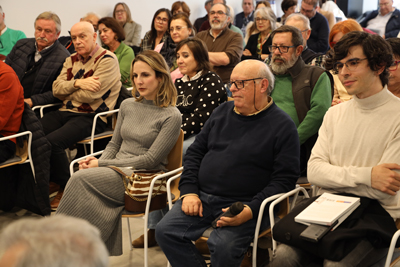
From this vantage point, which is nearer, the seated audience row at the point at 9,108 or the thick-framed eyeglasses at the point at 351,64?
the thick-framed eyeglasses at the point at 351,64

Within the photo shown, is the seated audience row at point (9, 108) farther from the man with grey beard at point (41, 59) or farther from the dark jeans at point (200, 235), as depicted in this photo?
the dark jeans at point (200, 235)

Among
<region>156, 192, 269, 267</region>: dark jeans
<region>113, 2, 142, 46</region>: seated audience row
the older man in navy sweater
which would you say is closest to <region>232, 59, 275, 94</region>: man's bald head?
the older man in navy sweater

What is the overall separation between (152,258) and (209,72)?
52.8 inches

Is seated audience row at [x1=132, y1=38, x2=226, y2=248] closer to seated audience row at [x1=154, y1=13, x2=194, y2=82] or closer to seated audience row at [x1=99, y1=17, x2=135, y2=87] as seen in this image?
seated audience row at [x1=154, y1=13, x2=194, y2=82]

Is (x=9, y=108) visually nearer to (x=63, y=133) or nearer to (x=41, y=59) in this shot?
(x=63, y=133)

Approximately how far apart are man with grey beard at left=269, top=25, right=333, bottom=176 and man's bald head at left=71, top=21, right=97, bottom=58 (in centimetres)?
161

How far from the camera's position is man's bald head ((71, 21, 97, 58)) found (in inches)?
145

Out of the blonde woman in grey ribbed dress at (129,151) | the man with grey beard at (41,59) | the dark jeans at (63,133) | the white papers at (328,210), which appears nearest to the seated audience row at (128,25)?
the man with grey beard at (41,59)

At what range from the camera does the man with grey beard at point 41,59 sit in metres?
3.91

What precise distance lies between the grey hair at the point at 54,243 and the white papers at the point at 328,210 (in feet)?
3.57

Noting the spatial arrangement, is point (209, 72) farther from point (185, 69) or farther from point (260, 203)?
point (260, 203)

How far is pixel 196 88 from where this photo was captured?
3162 mm

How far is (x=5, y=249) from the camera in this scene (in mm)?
752

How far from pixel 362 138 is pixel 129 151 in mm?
1330
